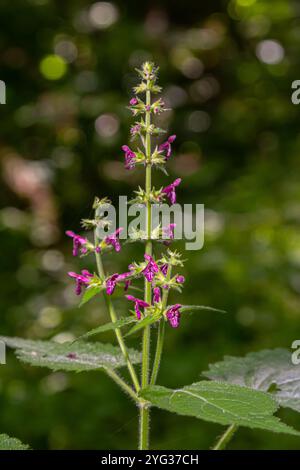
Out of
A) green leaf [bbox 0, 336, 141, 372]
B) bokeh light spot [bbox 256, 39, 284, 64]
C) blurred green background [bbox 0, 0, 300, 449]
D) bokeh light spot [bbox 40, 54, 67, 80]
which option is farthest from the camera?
bokeh light spot [bbox 256, 39, 284, 64]

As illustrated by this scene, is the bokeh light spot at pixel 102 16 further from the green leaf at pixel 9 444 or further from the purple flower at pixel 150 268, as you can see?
the green leaf at pixel 9 444

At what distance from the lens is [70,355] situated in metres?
1.53

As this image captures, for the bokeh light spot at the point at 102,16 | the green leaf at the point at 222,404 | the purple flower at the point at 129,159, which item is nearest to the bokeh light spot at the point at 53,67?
the bokeh light spot at the point at 102,16

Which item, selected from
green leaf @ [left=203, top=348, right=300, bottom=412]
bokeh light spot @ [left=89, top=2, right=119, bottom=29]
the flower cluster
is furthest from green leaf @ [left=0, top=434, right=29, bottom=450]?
bokeh light spot @ [left=89, top=2, right=119, bottom=29]

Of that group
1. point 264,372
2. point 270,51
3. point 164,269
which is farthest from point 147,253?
point 270,51

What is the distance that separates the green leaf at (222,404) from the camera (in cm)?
97

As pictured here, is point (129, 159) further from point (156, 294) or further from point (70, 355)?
point (70, 355)

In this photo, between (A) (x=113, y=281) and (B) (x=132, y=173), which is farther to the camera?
(B) (x=132, y=173)

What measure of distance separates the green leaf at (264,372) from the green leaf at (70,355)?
259mm

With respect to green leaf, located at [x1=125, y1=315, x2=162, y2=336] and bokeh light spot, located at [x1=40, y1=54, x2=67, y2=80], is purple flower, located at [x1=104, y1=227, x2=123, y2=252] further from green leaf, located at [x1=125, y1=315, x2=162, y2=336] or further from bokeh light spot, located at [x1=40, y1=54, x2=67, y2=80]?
bokeh light spot, located at [x1=40, y1=54, x2=67, y2=80]

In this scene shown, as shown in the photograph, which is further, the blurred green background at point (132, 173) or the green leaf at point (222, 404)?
the blurred green background at point (132, 173)

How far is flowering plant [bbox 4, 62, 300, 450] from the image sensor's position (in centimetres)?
105

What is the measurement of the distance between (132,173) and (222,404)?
16.1 ft
